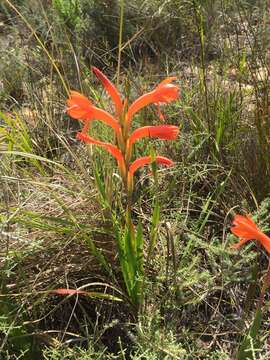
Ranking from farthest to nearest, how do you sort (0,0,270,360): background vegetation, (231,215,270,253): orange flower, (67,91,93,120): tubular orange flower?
(0,0,270,360): background vegetation, (67,91,93,120): tubular orange flower, (231,215,270,253): orange flower

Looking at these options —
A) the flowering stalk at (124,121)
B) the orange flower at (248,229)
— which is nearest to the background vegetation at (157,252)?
the flowering stalk at (124,121)

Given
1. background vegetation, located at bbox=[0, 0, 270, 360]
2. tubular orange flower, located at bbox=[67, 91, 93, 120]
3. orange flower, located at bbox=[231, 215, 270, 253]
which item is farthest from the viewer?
background vegetation, located at bbox=[0, 0, 270, 360]

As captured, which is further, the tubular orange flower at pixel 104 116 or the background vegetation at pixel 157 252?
the background vegetation at pixel 157 252

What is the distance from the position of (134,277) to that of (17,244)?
1.60 ft

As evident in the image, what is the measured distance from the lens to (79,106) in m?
1.35

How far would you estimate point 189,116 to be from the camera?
2.20 meters

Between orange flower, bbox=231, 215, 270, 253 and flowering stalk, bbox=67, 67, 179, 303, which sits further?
flowering stalk, bbox=67, 67, 179, 303

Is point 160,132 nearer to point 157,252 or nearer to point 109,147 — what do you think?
point 109,147

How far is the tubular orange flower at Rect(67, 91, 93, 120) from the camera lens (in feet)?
4.34

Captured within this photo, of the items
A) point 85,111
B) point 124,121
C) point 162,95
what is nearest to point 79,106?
point 85,111

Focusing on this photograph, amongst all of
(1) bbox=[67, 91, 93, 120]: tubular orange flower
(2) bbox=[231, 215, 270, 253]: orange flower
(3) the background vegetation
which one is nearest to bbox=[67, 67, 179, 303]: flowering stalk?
(1) bbox=[67, 91, 93, 120]: tubular orange flower

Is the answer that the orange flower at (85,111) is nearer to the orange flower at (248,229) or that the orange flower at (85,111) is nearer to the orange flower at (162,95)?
the orange flower at (162,95)

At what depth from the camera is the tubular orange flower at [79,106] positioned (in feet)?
4.34

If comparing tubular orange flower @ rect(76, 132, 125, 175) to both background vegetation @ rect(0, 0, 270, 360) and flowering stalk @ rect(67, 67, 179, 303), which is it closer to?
flowering stalk @ rect(67, 67, 179, 303)
